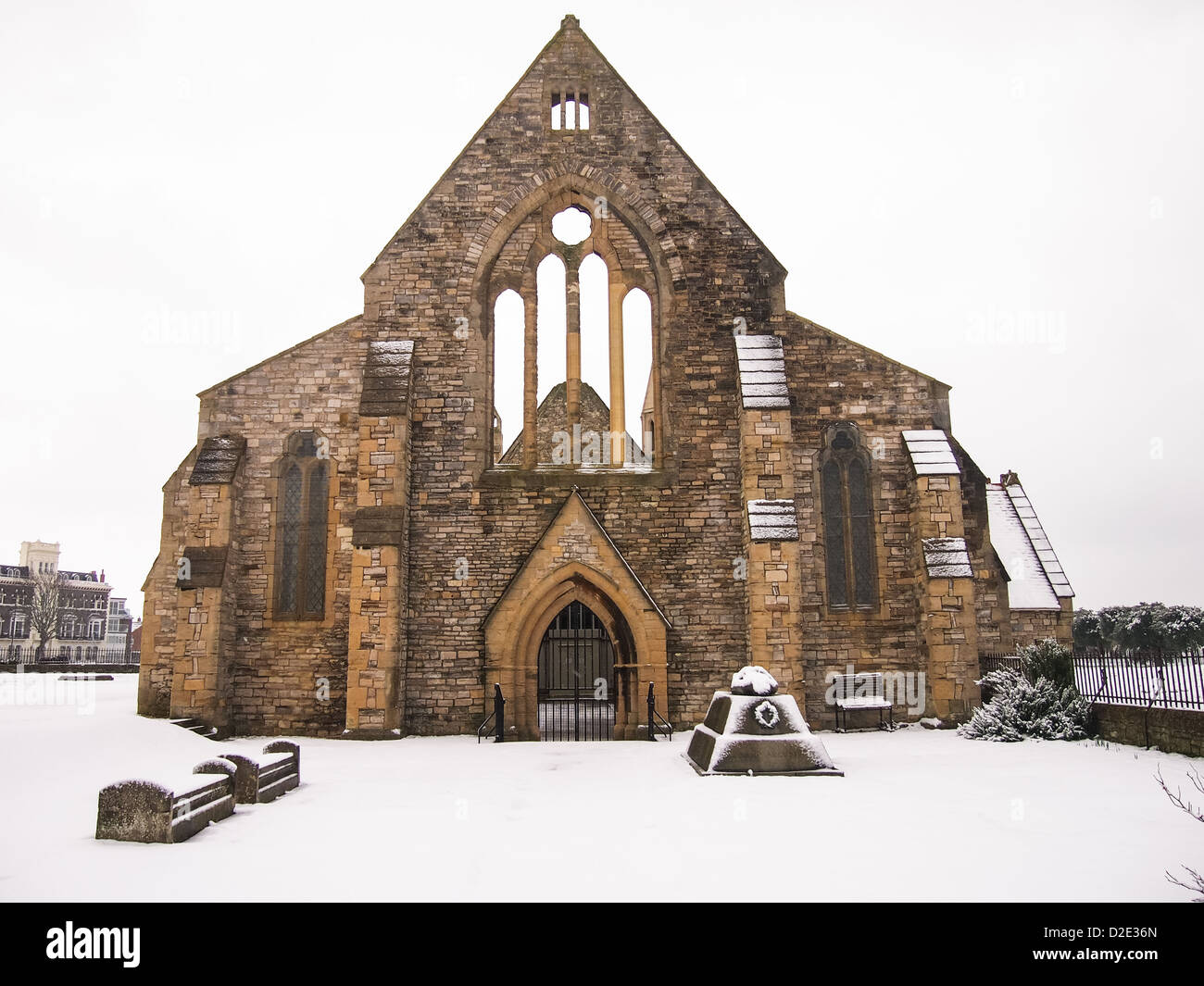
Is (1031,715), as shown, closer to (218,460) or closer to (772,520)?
(772,520)

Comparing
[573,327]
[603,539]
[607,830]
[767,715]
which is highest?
[573,327]

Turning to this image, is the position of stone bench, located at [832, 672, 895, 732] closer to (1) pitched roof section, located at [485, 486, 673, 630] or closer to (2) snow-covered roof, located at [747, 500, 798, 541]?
(2) snow-covered roof, located at [747, 500, 798, 541]

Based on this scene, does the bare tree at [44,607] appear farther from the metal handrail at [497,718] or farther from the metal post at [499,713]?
the metal post at [499,713]

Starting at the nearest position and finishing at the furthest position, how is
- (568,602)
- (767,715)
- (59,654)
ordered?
(767,715) < (568,602) < (59,654)

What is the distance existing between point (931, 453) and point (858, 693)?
15.1ft

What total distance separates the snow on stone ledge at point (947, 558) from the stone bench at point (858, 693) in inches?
84.6

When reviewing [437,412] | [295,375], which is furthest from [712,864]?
[295,375]

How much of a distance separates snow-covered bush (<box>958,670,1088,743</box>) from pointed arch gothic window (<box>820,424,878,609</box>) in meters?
2.77

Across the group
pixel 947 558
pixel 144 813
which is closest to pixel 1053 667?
pixel 947 558

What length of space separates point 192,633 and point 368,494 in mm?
3856

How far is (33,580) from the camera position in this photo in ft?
209

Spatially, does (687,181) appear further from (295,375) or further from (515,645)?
(515,645)

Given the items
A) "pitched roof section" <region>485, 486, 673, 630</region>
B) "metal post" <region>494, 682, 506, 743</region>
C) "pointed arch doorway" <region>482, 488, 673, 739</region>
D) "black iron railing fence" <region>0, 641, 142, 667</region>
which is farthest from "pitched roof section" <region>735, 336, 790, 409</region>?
"black iron railing fence" <region>0, 641, 142, 667</region>

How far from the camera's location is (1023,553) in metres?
23.5
